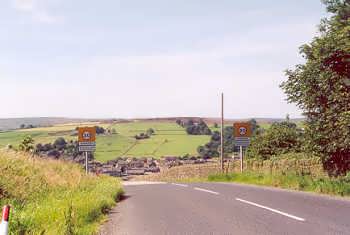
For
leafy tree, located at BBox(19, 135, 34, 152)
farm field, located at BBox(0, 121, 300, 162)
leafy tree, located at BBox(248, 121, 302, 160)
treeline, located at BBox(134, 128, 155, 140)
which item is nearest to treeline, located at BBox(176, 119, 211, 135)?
farm field, located at BBox(0, 121, 300, 162)

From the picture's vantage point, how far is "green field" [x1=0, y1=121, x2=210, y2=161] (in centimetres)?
7479

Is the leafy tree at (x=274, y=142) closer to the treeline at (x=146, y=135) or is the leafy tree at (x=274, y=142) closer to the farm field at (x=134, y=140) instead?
the farm field at (x=134, y=140)

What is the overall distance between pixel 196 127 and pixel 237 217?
8727 centimetres

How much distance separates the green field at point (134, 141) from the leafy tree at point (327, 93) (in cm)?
4908

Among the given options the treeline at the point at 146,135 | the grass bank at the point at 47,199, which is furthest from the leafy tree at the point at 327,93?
the treeline at the point at 146,135

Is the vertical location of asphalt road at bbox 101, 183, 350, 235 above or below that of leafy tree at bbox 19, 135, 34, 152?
below

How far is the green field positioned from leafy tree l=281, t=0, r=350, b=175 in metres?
49.1

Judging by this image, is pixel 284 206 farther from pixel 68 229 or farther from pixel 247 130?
pixel 247 130

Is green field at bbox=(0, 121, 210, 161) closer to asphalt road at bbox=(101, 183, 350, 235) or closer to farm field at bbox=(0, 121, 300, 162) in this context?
farm field at bbox=(0, 121, 300, 162)

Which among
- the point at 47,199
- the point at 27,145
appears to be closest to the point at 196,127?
the point at 27,145

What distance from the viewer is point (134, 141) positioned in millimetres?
86312

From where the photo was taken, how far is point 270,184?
2173 centimetres

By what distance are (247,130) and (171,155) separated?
43.6 meters

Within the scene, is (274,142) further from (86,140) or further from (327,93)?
(327,93)
